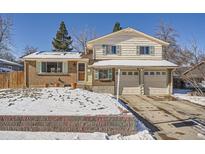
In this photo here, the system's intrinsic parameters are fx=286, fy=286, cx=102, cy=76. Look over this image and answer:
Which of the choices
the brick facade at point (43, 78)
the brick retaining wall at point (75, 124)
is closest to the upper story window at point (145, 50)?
the brick facade at point (43, 78)

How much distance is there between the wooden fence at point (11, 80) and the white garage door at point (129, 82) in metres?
8.45

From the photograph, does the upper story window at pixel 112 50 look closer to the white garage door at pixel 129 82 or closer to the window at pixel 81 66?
the white garage door at pixel 129 82

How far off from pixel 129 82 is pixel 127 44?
3362 millimetres

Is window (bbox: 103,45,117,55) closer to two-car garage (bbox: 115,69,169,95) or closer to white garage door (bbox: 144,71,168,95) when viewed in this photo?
two-car garage (bbox: 115,69,169,95)

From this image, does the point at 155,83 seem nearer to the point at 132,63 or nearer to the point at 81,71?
the point at 132,63

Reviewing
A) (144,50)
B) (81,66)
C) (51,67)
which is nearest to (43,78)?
(51,67)

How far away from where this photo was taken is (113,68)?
2247 cm

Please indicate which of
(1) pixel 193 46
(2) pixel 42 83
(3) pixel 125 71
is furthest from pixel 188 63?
(2) pixel 42 83

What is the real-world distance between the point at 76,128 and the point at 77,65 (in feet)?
51.0

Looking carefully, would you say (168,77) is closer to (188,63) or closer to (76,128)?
(188,63)

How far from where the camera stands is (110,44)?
2383 cm

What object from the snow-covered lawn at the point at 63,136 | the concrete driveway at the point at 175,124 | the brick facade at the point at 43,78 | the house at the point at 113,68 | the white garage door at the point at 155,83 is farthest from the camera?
the brick facade at the point at 43,78

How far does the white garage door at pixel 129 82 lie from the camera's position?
22812 mm
